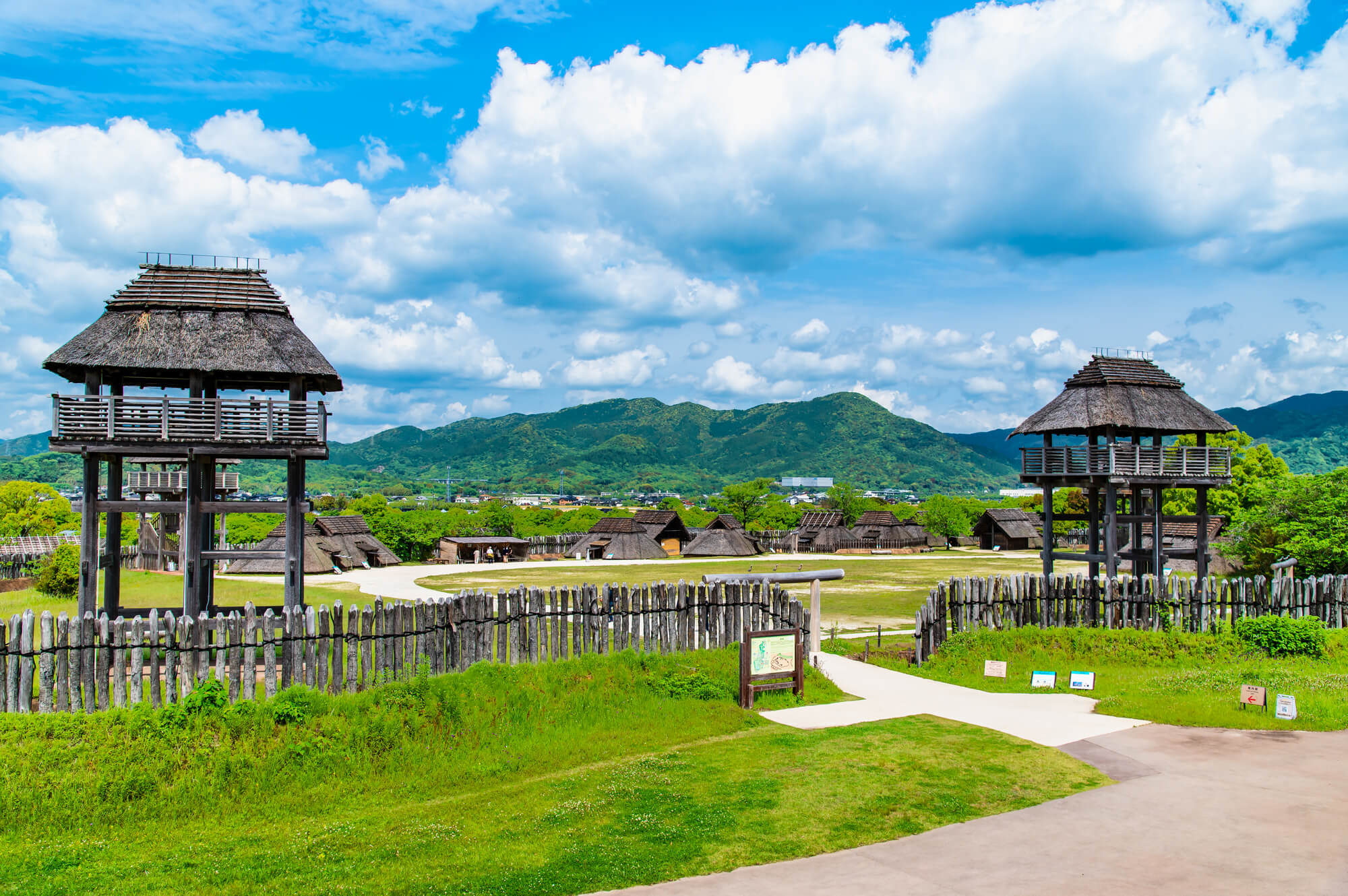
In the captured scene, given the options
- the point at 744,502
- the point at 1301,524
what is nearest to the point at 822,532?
the point at 744,502

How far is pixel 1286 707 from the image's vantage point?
1425 centimetres

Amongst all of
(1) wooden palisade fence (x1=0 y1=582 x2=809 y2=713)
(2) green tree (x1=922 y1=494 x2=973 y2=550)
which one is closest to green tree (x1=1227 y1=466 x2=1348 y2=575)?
(1) wooden palisade fence (x1=0 y1=582 x2=809 y2=713)

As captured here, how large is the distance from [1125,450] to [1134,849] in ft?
84.4

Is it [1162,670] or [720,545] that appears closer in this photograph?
[1162,670]

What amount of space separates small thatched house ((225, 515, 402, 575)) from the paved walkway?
49.3 meters

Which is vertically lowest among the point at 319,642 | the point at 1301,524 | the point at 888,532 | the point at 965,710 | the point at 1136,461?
the point at 888,532

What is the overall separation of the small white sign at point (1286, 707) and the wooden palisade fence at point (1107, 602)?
21.3 ft

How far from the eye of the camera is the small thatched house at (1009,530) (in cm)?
8862

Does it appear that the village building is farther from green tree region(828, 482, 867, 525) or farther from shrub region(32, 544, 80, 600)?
green tree region(828, 482, 867, 525)

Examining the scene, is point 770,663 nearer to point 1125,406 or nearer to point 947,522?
point 1125,406

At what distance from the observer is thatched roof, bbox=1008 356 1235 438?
106ft

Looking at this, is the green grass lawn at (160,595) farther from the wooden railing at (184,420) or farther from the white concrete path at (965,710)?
the white concrete path at (965,710)

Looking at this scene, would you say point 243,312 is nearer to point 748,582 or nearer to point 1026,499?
point 748,582

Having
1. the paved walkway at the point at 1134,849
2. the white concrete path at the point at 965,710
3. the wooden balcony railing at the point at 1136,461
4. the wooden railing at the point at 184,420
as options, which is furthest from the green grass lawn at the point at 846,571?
the paved walkway at the point at 1134,849
